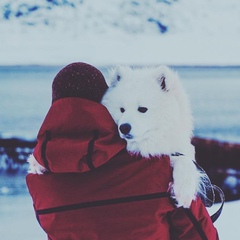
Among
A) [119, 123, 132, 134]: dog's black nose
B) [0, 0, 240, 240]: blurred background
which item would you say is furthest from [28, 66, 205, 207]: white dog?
[0, 0, 240, 240]: blurred background

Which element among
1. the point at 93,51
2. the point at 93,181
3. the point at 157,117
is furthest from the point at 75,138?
the point at 93,51

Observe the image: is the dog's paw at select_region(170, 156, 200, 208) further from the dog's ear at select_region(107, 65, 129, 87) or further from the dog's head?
the dog's ear at select_region(107, 65, 129, 87)

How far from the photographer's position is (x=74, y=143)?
0.81m

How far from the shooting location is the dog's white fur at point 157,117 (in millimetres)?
885

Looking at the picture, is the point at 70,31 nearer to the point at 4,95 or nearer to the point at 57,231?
the point at 4,95

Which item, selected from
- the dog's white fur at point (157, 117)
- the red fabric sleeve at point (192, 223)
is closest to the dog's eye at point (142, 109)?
the dog's white fur at point (157, 117)

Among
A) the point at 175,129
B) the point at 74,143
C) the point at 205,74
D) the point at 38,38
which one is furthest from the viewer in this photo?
the point at 205,74

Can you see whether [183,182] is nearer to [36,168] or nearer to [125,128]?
[125,128]

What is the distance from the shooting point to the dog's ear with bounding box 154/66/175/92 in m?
0.96

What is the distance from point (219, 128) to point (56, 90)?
1938mm

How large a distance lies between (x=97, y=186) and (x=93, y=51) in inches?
64.4

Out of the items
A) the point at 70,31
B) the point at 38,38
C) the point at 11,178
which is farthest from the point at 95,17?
the point at 11,178

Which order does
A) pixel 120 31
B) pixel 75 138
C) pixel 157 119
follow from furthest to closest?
1. pixel 120 31
2. pixel 157 119
3. pixel 75 138

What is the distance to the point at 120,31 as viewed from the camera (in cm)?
240
